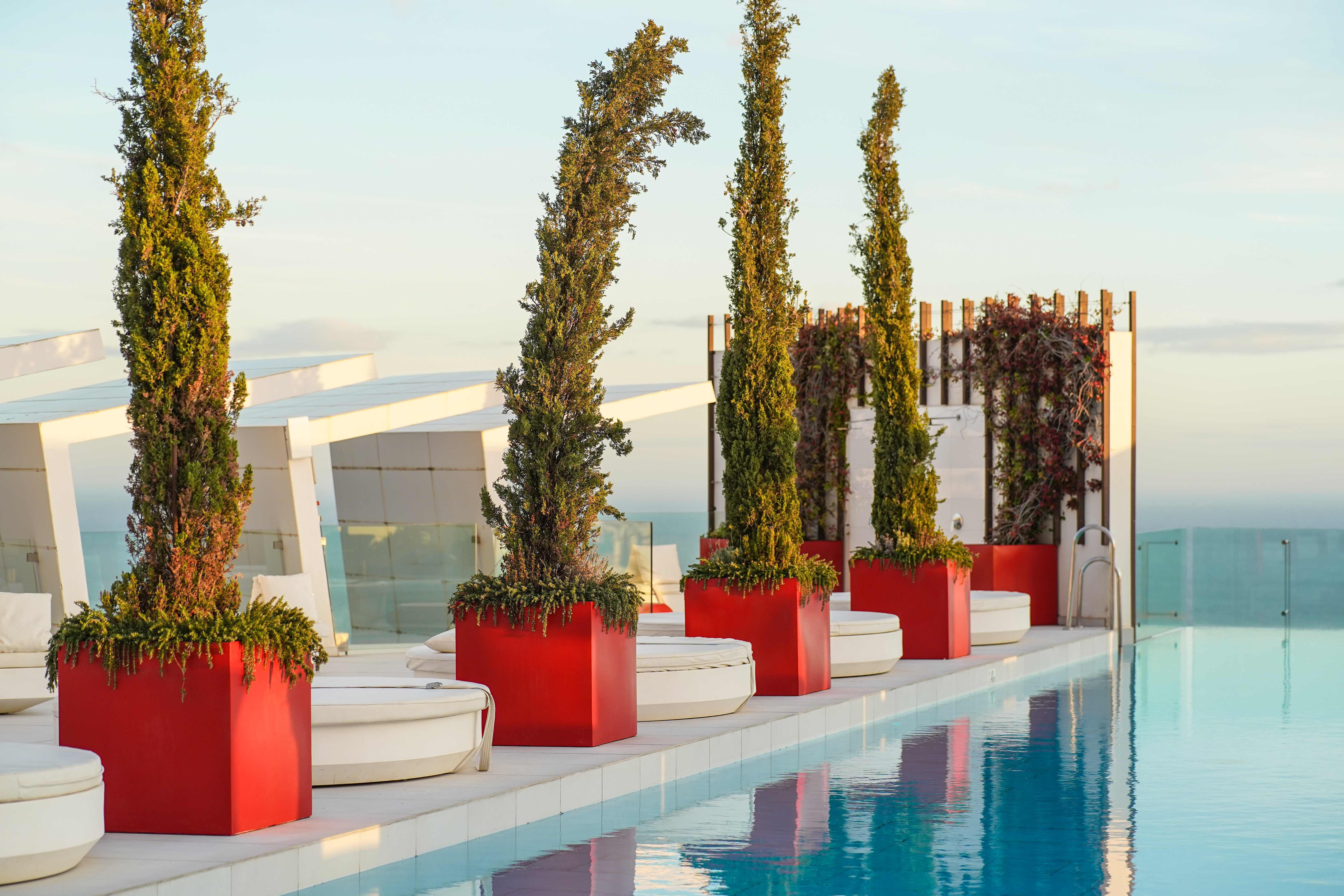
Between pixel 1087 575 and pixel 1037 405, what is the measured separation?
1.90 metres

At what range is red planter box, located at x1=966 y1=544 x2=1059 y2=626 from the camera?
1639cm

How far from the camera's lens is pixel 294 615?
6.20 meters

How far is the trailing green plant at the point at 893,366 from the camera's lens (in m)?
13.0

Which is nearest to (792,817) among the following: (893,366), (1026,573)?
(893,366)

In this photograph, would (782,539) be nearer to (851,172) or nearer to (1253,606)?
(851,172)

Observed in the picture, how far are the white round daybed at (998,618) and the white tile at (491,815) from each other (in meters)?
8.14

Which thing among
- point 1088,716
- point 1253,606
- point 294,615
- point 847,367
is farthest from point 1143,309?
point 294,615

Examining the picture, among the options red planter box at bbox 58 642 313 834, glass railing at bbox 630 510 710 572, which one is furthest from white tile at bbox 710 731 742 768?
glass railing at bbox 630 510 710 572

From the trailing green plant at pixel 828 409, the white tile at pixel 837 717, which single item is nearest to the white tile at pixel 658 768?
the white tile at pixel 837 717

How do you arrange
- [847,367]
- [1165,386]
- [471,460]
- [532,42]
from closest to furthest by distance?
[532,42], [471,460], [847,367], [1165,386]

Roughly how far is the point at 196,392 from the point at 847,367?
12557mm

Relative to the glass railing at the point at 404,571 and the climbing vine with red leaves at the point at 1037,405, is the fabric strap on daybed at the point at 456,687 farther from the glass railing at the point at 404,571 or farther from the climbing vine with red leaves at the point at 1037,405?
the climbing vine with red leaves at the point at 1037,405

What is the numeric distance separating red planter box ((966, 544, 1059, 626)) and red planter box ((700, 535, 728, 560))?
9.91 feet

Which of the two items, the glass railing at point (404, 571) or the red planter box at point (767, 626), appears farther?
the glass railing at point (404, 571)
